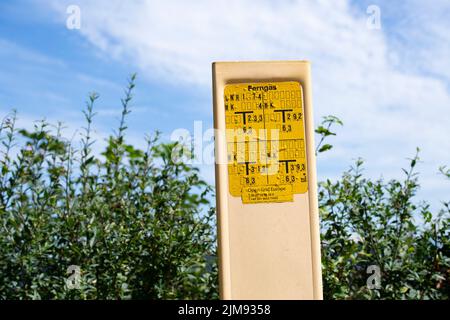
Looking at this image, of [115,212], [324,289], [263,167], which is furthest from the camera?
[115,212]

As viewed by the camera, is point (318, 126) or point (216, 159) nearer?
point (216, 159)

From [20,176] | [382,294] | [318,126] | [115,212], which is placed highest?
[318,126]

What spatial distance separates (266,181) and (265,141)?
192 millimetres

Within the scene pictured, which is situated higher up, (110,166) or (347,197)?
(110,166)

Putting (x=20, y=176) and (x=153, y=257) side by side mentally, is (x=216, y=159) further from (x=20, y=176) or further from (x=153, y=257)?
(x=20, y=176)

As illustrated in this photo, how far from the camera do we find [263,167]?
2922 millimetres

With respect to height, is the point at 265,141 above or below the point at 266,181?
above

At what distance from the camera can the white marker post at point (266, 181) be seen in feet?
9.25

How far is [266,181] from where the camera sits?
291 centimetres

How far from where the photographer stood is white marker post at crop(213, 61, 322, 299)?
2.82m

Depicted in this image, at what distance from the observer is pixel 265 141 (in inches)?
115

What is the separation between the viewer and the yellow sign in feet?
9.53
